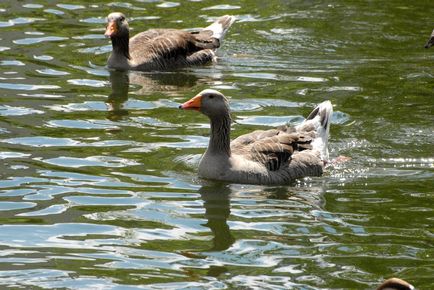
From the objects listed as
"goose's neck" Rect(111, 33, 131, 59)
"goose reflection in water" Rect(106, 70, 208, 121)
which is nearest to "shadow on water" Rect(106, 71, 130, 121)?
"goose reflection in water" Rect(106, 70, 208, 121)

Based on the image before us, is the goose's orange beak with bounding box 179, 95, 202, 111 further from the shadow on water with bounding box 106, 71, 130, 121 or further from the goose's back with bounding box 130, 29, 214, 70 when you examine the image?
the goose's back with bounding box 130, 29, 214, 70

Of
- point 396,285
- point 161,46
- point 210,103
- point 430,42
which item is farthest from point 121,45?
point 396,285

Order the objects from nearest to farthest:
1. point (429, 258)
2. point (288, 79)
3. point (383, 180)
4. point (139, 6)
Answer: point (429, 258) → point (383, 180) → point (288, 79) → point (139, 6)

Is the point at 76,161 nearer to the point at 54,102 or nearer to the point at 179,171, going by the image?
the point at 179,171

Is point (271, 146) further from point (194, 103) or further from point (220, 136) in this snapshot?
point (194, 103)

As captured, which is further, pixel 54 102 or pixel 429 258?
pixel 54 102

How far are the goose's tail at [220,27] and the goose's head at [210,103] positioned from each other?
→ 6.58 meters

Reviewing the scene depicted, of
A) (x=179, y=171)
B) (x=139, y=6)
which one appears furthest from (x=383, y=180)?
(x=139, y=6)

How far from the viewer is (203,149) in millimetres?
15523

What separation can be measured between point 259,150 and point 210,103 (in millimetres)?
855

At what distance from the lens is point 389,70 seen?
19.2 m

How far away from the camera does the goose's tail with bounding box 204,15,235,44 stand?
21.2 m

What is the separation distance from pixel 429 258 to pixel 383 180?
2957 mm

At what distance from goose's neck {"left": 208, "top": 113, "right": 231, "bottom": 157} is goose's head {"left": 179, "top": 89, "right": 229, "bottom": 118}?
8 cm
